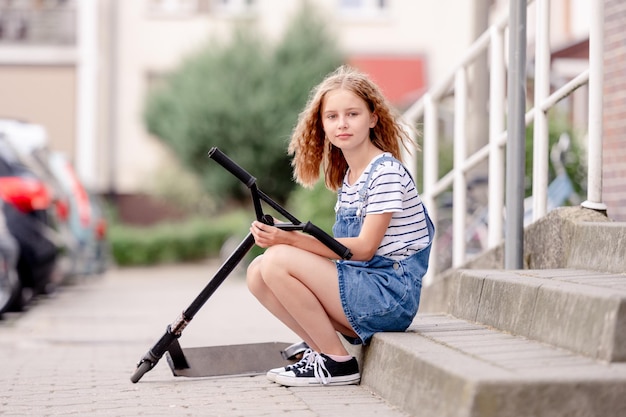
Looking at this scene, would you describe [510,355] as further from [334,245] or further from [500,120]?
[500,120]

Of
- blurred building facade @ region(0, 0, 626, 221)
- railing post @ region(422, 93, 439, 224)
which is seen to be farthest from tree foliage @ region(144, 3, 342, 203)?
railing post @ region(422, 93, 439, 224)

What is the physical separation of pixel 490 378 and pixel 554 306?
836mm

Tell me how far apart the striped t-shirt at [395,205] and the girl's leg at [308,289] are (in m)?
0.27

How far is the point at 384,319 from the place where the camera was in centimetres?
461

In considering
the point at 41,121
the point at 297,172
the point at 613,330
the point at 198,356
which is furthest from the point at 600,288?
the point at 41,121

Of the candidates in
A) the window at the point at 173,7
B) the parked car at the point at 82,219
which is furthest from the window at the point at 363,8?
the parked car at the point at 82,219

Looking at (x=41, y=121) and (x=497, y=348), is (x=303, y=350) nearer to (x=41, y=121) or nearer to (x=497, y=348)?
(x=497, y=348)

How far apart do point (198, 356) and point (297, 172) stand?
95 cm

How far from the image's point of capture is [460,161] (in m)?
6.92

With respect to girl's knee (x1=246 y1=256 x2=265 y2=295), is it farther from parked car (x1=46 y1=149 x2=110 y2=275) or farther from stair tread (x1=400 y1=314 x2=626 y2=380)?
parked car (x1=46 y1=149 x2=110 y2=275)

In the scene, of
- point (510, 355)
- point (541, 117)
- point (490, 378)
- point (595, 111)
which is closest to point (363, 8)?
point (541, 117)

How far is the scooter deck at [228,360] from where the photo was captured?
5066mm

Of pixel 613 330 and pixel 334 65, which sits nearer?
pixel 613 330

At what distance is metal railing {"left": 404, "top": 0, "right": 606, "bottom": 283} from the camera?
544 centimetres
